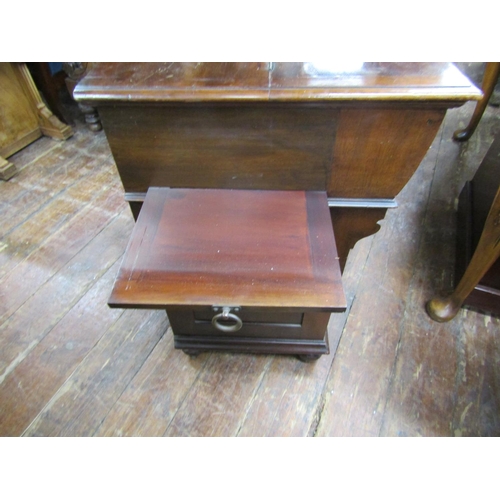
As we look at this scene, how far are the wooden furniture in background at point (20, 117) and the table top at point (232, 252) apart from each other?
50.5 inches

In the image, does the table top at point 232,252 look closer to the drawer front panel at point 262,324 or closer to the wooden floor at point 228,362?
the drawer front panel at point 262,324

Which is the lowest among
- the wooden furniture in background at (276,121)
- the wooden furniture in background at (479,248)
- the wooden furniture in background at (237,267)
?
the wooden furniture in background at (479,248)

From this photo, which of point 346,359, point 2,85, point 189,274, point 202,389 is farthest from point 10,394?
point 2,85

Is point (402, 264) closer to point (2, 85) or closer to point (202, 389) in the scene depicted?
point (202, 389)

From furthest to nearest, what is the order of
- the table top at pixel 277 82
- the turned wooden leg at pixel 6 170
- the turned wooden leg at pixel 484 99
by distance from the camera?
the turned wooden leg at pixel 6 170 → the turned wooden leg at pixel 484 99 → the table top at pixel 277 82

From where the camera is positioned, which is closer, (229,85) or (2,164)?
(229,85)

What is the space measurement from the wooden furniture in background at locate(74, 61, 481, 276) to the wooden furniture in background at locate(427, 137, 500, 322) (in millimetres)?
299

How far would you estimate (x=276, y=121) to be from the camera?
695 mm

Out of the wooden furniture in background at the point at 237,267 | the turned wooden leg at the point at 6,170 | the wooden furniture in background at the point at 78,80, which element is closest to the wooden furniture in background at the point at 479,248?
the wooden furniture in background at the point at 237,267

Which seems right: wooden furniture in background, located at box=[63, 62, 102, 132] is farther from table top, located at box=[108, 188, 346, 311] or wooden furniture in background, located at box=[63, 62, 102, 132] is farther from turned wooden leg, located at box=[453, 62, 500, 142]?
turned wooden leg, located at box=[453, 62, 500, 142]

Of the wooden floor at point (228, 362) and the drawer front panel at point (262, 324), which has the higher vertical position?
the drawer front panel at point (262, 324)

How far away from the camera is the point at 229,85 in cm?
65

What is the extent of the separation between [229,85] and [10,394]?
99cm

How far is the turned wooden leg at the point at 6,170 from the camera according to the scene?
1.55 meters
